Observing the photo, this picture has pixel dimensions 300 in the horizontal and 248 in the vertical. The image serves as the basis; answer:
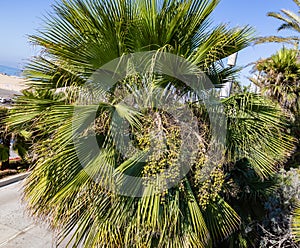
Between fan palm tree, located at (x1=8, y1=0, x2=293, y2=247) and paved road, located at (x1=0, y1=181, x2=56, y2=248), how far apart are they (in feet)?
7.96

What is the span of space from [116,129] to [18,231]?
14.7 ft

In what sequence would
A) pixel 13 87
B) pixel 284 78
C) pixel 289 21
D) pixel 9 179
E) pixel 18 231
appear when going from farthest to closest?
1. pixel 13 87
2. pixel 289 21
3. pixel 9 179
4. pixel 284 78
5. pixel 18 231

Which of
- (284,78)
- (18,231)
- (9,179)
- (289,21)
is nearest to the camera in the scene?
(18,231)

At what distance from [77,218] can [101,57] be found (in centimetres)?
164

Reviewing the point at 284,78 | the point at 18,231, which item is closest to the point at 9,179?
the point at 18,231

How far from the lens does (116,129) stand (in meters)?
2.53

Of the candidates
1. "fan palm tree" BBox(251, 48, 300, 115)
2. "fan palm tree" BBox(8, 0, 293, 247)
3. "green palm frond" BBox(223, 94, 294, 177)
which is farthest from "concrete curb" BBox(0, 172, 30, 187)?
"fan palm tree" BBox(251, 48, 300, 115)

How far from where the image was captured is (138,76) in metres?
2.58

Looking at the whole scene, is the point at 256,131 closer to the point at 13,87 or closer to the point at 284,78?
the point at 284,78

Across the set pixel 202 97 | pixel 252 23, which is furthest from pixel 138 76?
pixel 252 23

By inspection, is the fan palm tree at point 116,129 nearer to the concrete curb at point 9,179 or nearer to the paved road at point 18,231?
the paved road at point 18,231

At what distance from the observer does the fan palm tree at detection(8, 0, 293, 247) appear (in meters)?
2.44

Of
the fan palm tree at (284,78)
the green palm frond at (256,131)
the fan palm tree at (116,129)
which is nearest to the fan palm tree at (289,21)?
the fan palm tree at (284,78)

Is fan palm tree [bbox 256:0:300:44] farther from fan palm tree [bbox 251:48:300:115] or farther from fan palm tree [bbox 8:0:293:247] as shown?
fan palm tree [bbox 8:0:293:247]
